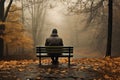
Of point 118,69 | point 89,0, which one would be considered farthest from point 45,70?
point 89,0


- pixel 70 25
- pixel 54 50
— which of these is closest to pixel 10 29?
pixel 54 50

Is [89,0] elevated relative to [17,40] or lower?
elevated

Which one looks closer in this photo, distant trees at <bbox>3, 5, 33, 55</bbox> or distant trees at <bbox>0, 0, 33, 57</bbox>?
distant trees at <bbox>0, 0, 33, 57</bbox>

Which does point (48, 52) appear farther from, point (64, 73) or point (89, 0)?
point (89, 0)

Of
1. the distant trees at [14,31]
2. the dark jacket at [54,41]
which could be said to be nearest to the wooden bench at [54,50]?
the dark jacket at [54,41]

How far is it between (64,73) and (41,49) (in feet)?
9.08

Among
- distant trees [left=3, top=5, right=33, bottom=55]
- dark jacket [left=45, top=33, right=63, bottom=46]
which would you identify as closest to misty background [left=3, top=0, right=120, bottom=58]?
distant trees [left=3, top=5, right=33, bottom=55]

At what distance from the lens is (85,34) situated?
7712 centimetres

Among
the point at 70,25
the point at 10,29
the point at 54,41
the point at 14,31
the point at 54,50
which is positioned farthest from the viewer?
the point at 70,25

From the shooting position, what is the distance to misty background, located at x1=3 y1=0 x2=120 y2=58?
36.1m

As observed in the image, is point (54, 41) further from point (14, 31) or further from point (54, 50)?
point (14, 31)

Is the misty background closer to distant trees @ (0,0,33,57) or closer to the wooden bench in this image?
distant trees @ (0,0,33,57)

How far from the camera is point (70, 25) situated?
83625 millimetres

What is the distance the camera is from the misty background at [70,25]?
36094 mm
